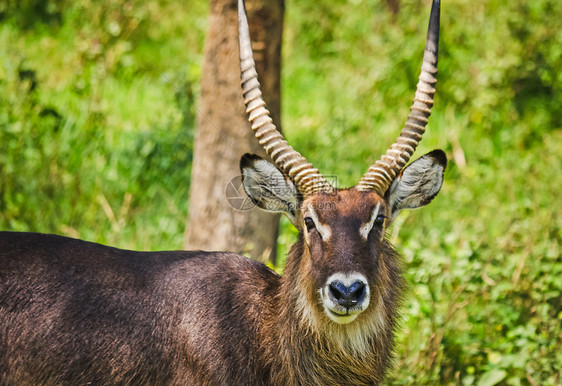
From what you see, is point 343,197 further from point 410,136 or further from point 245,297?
point 245,297

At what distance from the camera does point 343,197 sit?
374cm

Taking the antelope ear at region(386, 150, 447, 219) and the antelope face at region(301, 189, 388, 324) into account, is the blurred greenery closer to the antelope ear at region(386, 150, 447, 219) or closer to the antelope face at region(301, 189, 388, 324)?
the antelope ear at region(386, 150, 447, 219)

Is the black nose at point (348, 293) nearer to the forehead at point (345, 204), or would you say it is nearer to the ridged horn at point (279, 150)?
the forehead at point (345, 204)

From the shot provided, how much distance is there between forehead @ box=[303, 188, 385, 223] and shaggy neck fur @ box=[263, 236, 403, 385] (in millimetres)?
303

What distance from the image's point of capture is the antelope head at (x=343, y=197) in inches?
137

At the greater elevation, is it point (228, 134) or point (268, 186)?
point (228, 134)

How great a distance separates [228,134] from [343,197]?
2.25 metres

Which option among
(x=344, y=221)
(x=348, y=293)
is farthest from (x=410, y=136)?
(x=348, y=293)

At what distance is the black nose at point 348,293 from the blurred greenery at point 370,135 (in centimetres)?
169

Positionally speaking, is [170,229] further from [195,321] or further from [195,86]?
[195,321]

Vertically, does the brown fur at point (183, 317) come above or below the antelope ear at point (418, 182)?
below

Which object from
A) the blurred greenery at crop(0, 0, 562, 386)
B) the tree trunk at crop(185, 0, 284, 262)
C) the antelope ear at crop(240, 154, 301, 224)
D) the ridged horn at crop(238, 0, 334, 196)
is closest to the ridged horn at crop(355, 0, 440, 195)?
the ridged horn at crop(238, 0, 334, 196)

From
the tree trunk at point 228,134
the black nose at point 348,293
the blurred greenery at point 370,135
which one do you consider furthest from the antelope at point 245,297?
the tree trunk at point 228,134

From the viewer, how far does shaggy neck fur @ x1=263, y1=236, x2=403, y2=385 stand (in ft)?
12.2
